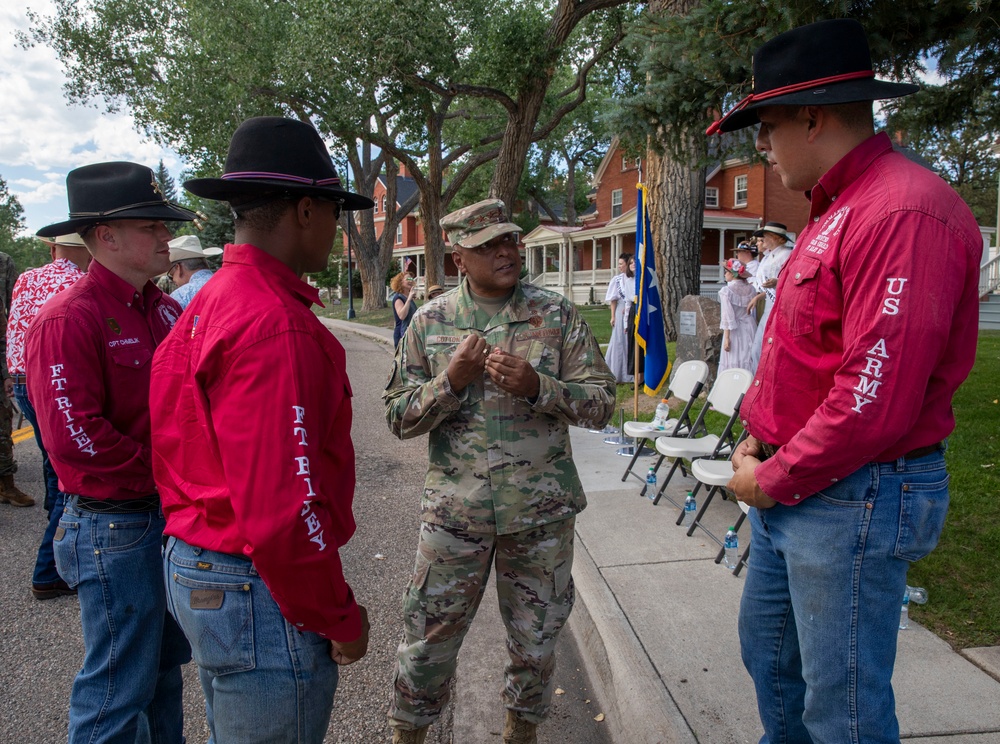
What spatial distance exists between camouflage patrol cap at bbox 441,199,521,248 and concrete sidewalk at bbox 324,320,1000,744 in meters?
2.01

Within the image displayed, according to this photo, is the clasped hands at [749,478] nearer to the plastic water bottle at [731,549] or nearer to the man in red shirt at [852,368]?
the man in red shirt at [852,368]

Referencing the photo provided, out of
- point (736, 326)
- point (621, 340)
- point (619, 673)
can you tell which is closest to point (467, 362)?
point (619, 673)

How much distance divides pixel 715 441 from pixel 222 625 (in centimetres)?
457

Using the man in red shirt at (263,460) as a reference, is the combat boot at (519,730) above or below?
below

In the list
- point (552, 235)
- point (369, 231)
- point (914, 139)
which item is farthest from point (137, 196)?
point (552, 235)

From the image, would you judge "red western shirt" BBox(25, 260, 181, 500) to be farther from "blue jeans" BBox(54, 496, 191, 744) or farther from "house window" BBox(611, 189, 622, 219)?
"house window" BBox(611, 189, 622, 219)

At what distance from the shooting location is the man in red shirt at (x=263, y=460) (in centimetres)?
146

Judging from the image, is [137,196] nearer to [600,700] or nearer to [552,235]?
[600,700]

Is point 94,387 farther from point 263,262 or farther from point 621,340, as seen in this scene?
point 621,340

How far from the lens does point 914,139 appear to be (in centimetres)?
641

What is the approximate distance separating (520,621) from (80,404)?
1.71 meters

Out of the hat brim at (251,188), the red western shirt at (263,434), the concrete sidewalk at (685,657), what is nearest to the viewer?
the red western shirt at (263,434)

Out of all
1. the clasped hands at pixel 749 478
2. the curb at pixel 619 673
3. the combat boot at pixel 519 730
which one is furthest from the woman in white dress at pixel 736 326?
the clasped hands at pixel 749 478

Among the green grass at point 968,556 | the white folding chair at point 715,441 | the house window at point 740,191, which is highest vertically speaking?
the house window at point 740,191
